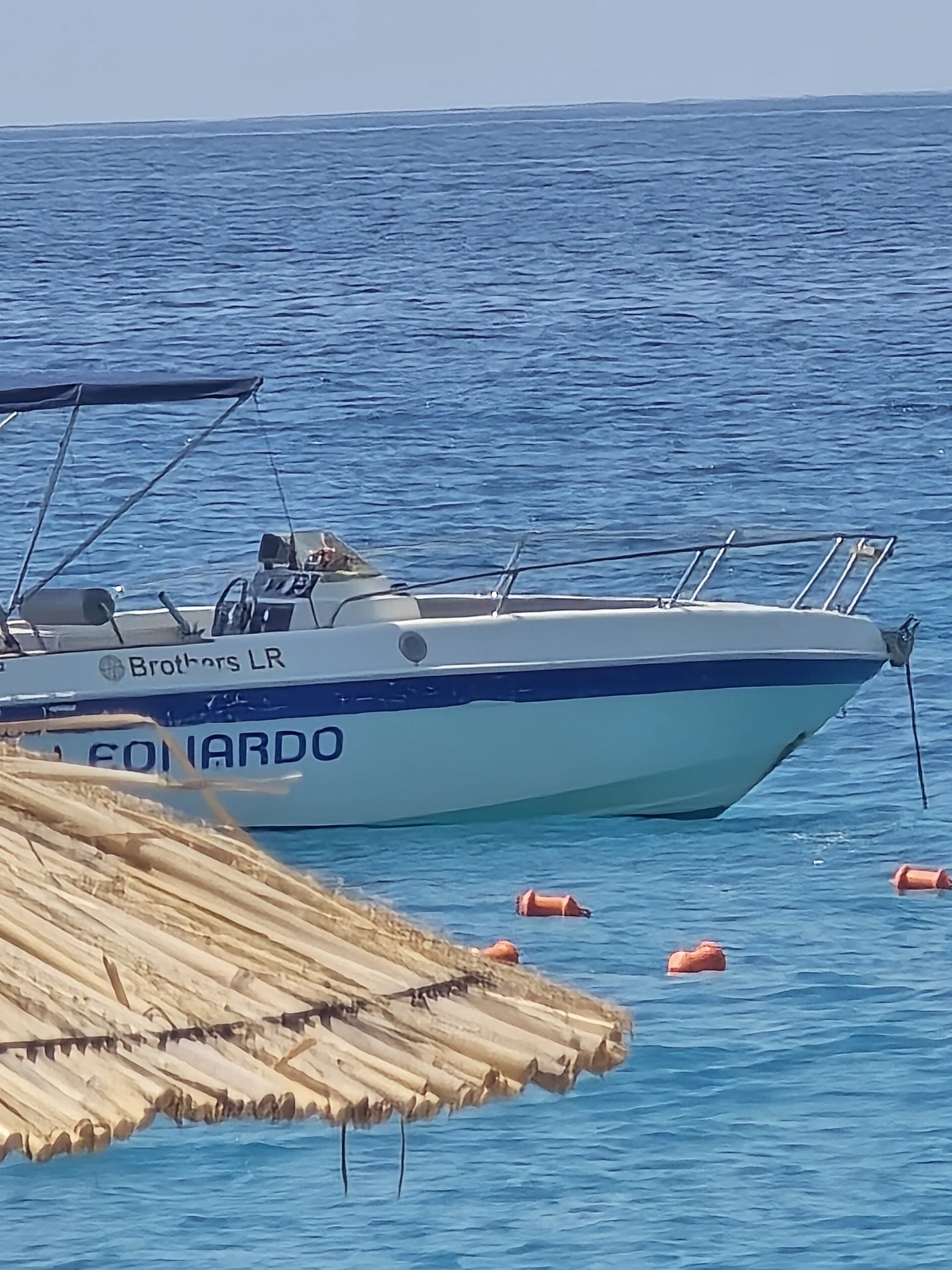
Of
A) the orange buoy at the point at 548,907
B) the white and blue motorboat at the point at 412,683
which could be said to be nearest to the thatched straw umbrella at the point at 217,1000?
the orange buoy at the point at 548,907

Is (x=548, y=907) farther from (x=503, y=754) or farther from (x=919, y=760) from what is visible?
(x=919, y=760)

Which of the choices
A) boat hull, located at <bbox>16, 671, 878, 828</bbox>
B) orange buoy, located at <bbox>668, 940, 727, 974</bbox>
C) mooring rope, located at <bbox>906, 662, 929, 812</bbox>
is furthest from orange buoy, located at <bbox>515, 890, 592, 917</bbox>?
mooring rope, located at <bbox>906, 662, 929, 812</bbox>

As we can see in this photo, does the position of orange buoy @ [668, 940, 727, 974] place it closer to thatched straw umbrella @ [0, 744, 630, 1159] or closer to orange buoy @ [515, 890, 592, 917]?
orange buoy @ [515, 890, 592, 917]

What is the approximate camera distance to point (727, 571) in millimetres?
24484

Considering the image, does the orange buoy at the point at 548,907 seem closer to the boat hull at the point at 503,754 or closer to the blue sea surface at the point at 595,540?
the blue sea surface at the point at 595,540

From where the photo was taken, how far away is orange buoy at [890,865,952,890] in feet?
49.4

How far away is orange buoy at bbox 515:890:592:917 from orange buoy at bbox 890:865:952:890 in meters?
1.97

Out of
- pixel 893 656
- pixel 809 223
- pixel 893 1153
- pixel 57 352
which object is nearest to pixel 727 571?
pixel 893 656

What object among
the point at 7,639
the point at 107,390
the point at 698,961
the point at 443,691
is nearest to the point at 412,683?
the point at 443,691

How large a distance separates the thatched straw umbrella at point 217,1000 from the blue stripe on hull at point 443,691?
29.2 feet

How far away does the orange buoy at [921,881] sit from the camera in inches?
592

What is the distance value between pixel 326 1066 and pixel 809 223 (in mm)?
76946

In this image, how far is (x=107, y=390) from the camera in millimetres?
15531

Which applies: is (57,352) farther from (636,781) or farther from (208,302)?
(636,781)
